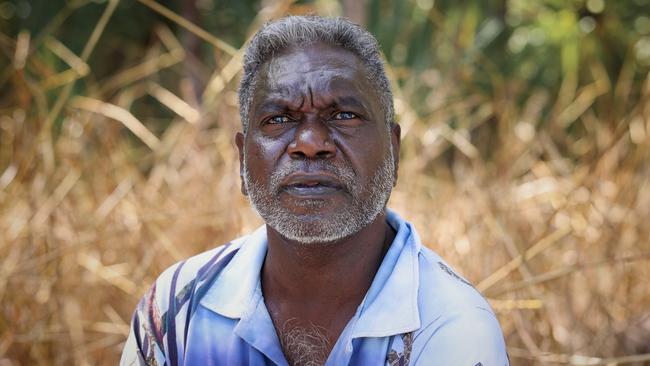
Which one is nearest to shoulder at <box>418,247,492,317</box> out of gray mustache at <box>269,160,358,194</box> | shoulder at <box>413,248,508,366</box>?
shoulder at <box>413,248,508,366</box>

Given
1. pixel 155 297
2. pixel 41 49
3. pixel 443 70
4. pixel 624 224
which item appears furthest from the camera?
pixel 41 49

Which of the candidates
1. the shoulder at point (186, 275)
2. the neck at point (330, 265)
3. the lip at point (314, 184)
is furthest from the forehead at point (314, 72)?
the shoulder at point (186, 275)

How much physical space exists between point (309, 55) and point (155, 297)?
0.74 metres

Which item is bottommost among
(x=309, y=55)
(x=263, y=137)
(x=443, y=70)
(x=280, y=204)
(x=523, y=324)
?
(x=523, y=324)

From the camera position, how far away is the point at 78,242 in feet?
10.2

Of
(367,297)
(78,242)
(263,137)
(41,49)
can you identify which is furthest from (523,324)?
(41,49)

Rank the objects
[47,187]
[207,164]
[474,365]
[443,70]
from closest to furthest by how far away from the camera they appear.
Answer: [474,365]
[47,187]
[207,164]
[443,70]

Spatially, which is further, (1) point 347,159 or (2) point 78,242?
(2) point 78,242

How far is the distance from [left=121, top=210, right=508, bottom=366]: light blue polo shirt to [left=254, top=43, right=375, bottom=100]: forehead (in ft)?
1.28

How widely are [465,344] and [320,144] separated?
563mm

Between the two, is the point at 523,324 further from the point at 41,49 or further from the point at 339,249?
the point at 41,49

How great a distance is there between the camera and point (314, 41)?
6.64ft

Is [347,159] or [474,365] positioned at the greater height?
[347,159]

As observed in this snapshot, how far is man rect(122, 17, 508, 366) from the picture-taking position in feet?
6.17
